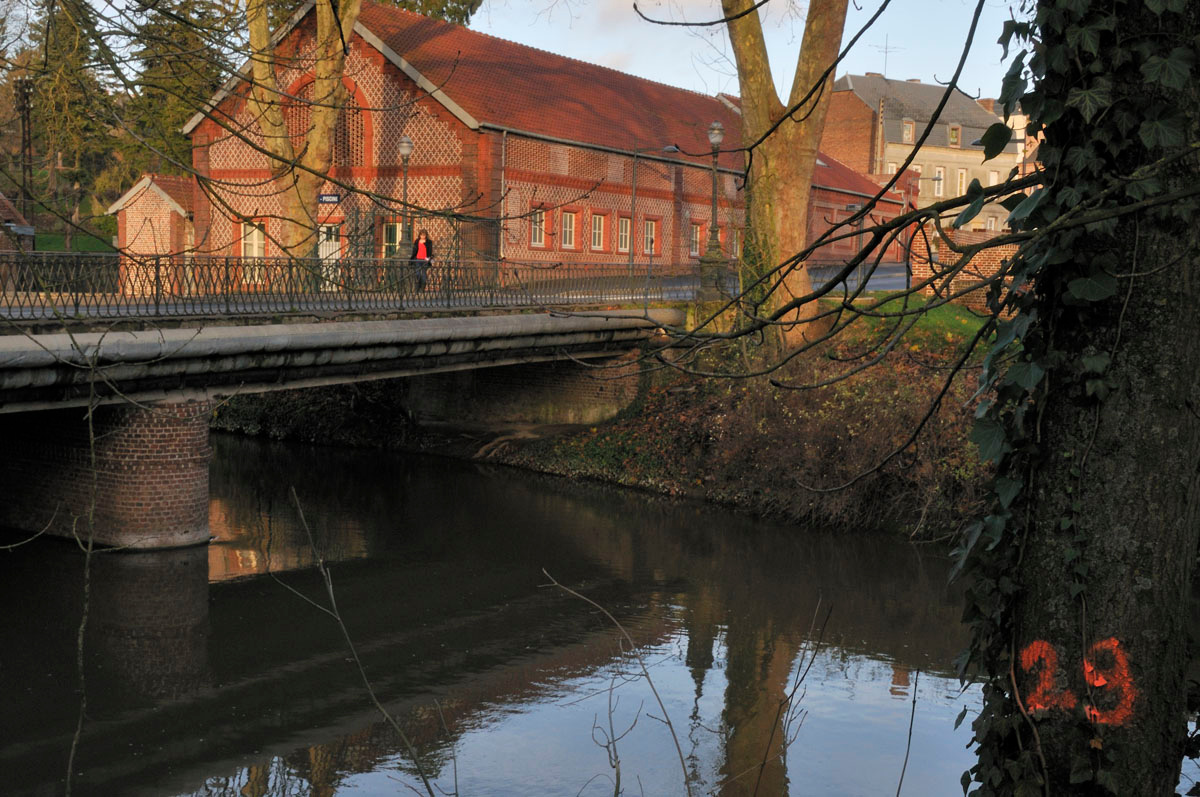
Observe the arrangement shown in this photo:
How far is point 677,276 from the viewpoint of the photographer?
2591 centimetres

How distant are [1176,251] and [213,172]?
107 feet

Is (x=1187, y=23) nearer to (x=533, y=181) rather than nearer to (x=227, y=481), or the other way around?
(x=227, y=481)

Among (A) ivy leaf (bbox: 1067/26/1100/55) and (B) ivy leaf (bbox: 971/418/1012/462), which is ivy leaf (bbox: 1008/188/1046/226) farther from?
(B) ivy leaf (bbox: 971/418/1012/462)

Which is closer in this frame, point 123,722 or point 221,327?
point 123,722

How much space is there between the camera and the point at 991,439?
3.71 metres

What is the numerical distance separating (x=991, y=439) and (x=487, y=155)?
26.0 m

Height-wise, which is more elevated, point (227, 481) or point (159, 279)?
point (159, 279)

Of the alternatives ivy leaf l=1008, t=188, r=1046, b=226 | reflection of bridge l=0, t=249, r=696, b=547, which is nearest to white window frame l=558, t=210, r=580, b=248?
reflection of bridge l=0, t=249, r=696, b=547

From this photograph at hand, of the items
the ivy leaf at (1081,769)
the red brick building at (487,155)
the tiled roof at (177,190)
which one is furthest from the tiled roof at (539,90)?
the ivy leaf at (1081,769)

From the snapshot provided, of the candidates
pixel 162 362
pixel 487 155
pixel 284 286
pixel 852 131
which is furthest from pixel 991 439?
pixel 852 131

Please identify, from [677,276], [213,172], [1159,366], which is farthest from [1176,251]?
[213,172]

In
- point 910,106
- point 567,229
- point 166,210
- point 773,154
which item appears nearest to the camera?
point 773,154

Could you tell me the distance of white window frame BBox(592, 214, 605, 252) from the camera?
1315 inches

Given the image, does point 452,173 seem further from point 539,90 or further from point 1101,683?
point 1101,683
